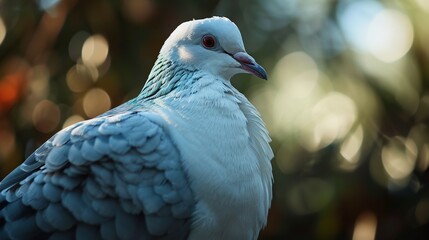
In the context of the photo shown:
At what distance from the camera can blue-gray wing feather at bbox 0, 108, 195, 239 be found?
2.95 metres

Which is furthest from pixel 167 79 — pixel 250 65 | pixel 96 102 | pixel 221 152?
pixel 96 102

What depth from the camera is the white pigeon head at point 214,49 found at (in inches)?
134

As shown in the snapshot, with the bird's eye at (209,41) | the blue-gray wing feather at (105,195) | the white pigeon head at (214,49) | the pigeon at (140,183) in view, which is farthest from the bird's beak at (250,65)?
the blue-gray wing feather at (105,195)

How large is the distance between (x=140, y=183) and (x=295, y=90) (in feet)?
10.2

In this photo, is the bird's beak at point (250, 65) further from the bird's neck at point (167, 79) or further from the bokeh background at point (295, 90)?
the bokeh background at point (295, 90)

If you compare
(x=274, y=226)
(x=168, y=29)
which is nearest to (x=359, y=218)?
(x=274, y=226)

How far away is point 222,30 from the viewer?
3414mm

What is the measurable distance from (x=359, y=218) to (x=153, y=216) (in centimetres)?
320

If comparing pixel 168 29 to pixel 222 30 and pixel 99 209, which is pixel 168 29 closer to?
pixel 222 30

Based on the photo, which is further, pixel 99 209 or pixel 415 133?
pixel 415 133

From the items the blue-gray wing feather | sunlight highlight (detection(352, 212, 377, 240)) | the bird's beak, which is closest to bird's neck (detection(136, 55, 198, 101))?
the bird's beak

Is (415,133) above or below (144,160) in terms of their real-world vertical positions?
below

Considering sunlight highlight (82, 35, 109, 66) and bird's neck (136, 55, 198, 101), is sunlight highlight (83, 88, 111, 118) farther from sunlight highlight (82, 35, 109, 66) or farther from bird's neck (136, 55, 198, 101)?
bird's neck (136, 55, 198, 101)

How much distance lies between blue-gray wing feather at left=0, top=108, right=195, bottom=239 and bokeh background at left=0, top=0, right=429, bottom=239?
9.57ft
